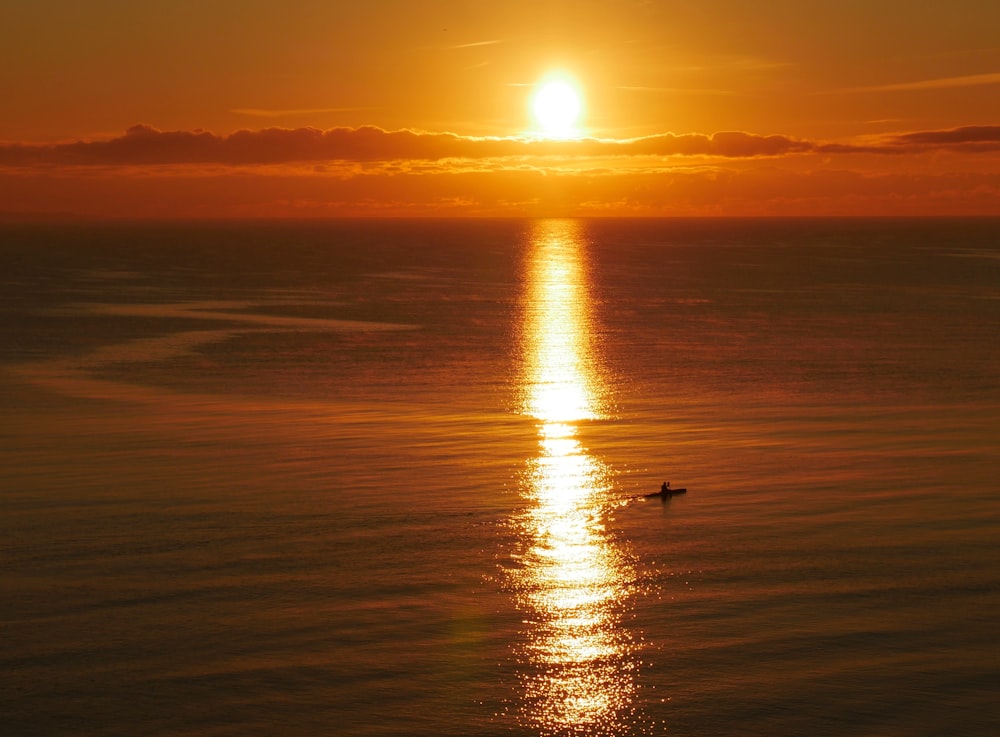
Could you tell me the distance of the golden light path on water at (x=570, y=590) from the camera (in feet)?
85.1

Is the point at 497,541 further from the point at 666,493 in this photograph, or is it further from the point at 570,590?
the point at 666,493

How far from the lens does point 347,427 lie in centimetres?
5547

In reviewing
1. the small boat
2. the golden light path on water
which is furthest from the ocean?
the small boat

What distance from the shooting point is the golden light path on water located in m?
25.9

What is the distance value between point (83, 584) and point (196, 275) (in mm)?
136920

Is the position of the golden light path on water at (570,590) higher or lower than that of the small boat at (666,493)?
lower

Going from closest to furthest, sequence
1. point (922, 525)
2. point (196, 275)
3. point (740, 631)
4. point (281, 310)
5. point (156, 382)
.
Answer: point (740, 631), point (922, 525), point (156, 382), point (281, 310), point (196, 275)

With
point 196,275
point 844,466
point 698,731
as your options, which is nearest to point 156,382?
point 844,466

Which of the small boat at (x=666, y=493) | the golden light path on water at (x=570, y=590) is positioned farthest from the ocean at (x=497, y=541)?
the small boat at (x=666, y=493)

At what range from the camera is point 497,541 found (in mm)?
37344

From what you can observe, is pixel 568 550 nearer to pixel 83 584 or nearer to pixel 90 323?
pixel 83 584

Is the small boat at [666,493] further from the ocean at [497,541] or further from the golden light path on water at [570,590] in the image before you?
the golden light path on water at [570,590]

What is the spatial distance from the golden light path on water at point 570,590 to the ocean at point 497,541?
105 mm

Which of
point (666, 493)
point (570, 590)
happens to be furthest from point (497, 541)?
point (666, 493)
